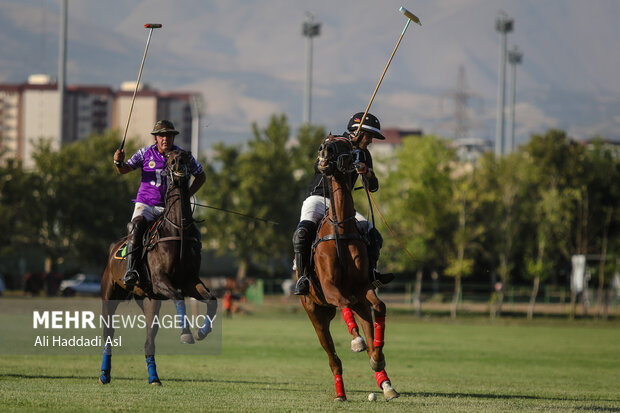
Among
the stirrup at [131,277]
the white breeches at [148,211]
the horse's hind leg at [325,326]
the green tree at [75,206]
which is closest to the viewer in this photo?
the horse's hind leg at [325,326]

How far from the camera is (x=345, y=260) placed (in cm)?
1316

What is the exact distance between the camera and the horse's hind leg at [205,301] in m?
14.0

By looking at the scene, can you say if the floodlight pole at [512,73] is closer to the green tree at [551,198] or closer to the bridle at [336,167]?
the green tree at [551,198]

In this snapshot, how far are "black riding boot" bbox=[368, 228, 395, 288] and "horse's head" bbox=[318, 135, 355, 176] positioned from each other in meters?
1.22

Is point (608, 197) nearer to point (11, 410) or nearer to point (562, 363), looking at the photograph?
point (562, 363)

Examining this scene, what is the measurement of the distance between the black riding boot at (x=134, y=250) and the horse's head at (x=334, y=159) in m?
3.55

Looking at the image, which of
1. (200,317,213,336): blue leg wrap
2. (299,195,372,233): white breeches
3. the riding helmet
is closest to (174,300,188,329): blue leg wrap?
(200,317,213,336): blue leg wrap

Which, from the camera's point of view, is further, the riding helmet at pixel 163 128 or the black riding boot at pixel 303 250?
the riding helmet at pixel 163 128

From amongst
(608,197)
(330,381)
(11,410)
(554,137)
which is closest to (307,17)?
(554,137)

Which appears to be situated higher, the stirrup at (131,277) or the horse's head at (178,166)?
the horse's head at (178,166)

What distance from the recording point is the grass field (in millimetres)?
13164

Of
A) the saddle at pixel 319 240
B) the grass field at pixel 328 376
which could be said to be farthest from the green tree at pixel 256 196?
the saddle at pixel 319 240

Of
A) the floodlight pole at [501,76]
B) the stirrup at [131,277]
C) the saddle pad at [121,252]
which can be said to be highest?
the floodlight pole at [501,76]

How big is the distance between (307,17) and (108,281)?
261 ft
